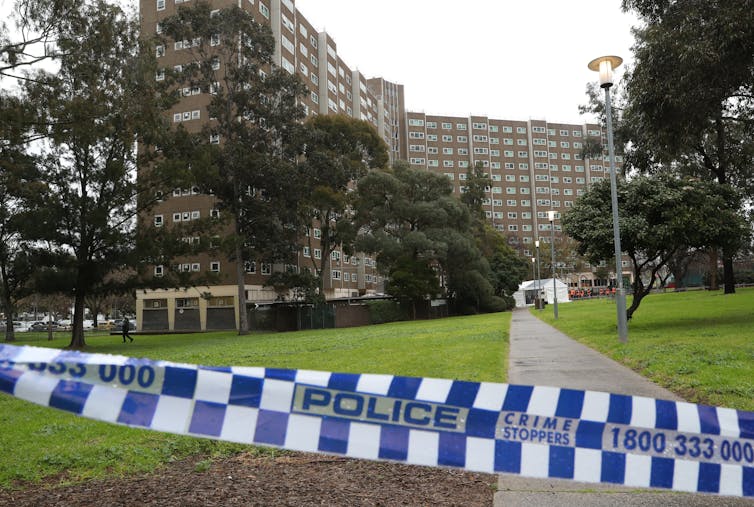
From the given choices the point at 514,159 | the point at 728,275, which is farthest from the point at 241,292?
the point at 514,159

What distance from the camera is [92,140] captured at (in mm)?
23375

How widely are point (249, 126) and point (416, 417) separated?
40.1 m

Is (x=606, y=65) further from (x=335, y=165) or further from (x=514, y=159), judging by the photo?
(x=514, y=159)

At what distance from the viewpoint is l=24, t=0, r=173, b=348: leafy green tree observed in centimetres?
1831

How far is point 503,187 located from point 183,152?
100 m

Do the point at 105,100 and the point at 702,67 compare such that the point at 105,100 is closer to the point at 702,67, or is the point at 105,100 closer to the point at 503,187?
the point at 702,67

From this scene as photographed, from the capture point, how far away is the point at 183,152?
105 ft

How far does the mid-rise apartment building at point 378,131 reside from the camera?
56.3 metres

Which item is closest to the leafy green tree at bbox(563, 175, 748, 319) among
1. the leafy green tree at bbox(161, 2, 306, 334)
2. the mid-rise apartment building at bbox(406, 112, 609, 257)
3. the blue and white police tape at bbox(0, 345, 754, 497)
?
the blue and white police tape at bbox(0, 345, 754, 497)

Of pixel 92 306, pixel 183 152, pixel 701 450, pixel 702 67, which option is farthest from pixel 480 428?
pixel 92 306

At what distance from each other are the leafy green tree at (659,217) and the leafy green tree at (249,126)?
2397 centimetres

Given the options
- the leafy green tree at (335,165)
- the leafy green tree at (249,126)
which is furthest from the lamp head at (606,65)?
the leafy green tree at (335,165)

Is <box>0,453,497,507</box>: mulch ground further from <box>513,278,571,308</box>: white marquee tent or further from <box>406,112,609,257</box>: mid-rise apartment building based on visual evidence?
<box>406,112,609,257</box>: mid-rise apartment building

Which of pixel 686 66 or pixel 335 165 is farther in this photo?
pixel 335 165
